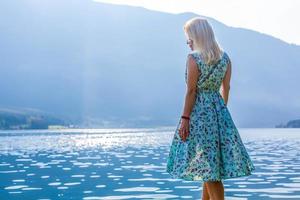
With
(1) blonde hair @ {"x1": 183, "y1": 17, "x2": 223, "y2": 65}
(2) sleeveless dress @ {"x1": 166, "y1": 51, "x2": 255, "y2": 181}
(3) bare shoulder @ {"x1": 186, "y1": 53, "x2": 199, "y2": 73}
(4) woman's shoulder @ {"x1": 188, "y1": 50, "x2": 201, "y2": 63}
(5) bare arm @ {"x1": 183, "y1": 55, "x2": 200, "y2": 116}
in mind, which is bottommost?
(2) sleeveless dress @ {"x1": 166, "y1": 51, "x2": 255, "y2": 181}

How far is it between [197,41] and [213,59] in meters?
0.30

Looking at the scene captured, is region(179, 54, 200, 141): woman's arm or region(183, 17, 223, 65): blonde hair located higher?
region(183, 17, 223, 65): blonde hair

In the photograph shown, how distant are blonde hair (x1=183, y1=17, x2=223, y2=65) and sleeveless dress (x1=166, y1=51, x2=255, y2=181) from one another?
78 millimetres

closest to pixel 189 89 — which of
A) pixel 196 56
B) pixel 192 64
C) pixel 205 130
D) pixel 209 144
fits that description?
pixel 192 64

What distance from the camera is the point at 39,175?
81.3 feet

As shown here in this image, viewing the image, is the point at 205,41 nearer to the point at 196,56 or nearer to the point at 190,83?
the point at 196,56

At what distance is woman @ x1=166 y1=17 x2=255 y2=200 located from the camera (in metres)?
8.19

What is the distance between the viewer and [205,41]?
27.2ft

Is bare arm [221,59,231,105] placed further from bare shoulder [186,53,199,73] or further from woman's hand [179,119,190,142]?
woman's hand [179,119,190,142]

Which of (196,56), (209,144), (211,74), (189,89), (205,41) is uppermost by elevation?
(205,41)

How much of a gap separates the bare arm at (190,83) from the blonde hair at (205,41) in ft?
0.52

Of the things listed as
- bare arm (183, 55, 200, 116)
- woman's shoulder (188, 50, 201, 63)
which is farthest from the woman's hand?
woman's shoulder (188, 50, 201, 63)

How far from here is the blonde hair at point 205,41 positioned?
8266mm

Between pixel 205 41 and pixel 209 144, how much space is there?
1256 mm
